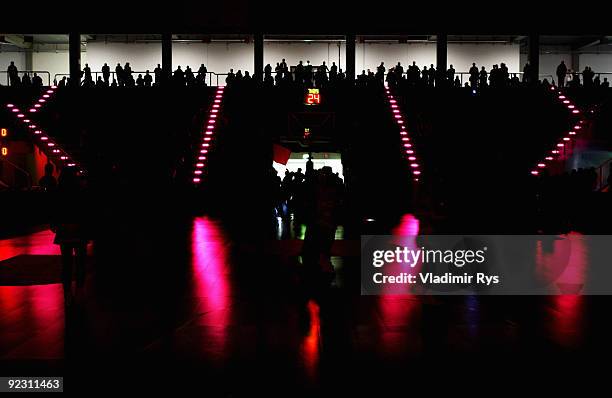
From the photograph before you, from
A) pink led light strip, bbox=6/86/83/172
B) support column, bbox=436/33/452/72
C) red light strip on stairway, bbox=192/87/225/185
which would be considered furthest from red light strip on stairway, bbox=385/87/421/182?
support column, bbox=436/33/452/72

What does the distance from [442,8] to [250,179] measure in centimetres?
2221

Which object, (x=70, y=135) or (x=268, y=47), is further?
(x=268, y=47)

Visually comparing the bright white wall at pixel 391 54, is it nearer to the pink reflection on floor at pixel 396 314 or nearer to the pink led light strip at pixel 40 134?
the pink led light strip at pixel 40 134

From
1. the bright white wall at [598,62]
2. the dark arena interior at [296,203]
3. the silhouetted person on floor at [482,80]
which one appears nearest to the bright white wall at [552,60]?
the dark arena interior at [296,203]

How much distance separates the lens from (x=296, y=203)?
20.8 metres

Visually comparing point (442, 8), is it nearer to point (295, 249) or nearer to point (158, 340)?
point (295, 249)

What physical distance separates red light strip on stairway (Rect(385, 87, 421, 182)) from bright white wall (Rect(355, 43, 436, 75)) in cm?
1426

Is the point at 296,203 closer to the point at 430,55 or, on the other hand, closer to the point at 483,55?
the point at 430,55

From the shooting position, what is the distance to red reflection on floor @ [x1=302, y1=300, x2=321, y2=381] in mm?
5859

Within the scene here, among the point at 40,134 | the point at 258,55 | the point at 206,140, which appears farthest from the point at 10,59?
the point at 206,140

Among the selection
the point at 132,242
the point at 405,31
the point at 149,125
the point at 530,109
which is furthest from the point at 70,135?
the point at 405,31

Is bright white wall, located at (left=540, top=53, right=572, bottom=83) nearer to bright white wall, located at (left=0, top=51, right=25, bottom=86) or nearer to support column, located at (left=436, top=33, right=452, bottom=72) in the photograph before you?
support column, located at (left=436, top=33, right=452, bottom=72)

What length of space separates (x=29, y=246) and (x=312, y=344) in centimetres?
1027

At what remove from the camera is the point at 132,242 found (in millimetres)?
15461
